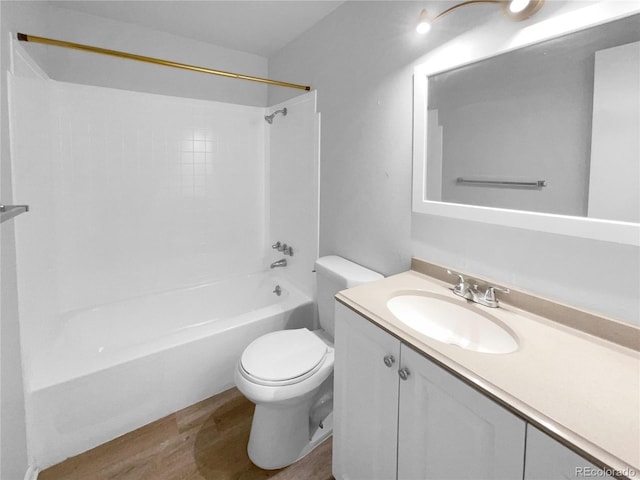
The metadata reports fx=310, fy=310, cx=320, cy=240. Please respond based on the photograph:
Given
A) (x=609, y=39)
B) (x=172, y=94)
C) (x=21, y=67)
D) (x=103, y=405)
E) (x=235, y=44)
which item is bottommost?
(x=103, y=405)

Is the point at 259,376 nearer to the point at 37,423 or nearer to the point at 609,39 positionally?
the point at 37,423

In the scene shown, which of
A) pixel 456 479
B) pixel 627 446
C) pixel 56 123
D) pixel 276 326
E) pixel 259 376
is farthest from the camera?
pixel 276 326

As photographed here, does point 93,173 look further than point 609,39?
Yes

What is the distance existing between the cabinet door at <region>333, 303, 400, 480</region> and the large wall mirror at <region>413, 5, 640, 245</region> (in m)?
0.63

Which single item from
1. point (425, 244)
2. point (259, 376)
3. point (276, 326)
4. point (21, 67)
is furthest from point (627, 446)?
point (21, 67)

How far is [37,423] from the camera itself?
141 cm

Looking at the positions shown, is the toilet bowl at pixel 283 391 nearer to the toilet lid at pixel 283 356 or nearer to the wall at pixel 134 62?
the toilet lid at pixel 283 356

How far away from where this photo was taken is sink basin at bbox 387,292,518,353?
1077mm

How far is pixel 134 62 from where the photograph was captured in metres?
2.21

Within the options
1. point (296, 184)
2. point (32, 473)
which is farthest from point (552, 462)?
point (296, 184)

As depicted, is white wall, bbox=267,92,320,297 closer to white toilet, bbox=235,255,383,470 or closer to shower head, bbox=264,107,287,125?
shower head, bbox=264,107,287,125

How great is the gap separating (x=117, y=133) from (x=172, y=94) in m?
0.50

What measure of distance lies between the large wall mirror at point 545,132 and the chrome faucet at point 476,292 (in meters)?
0.25

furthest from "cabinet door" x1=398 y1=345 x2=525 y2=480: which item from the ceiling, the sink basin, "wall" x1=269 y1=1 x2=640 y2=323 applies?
the ceiling
